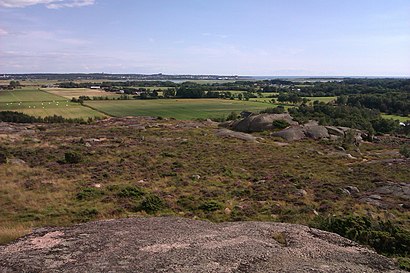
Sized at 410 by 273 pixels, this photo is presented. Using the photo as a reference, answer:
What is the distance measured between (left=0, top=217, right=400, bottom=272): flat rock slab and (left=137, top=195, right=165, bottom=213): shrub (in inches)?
163

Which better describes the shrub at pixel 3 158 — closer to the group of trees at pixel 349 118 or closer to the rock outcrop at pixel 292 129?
the rock outcrop at pixel 292 129

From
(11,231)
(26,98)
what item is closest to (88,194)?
(11,231)

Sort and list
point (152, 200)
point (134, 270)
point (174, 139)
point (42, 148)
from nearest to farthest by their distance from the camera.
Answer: point (134, 270), point (152, 200), point (42, 148), point (174, 139)

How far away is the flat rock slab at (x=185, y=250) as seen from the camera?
1397cm

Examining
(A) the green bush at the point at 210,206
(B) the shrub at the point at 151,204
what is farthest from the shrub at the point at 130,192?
(A) the green bush at the point at 210,206

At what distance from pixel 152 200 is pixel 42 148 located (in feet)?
90.3

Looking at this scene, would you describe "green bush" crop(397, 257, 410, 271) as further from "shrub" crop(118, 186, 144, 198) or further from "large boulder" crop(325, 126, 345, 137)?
"large boulder" crop(325, 126, 345, 137)

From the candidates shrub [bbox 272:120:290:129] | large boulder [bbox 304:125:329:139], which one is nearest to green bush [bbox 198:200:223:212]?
large boulder [bbox 304:125:329:139]

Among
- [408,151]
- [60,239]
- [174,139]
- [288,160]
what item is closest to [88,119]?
[174,139]

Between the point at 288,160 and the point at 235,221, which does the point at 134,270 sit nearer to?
the point at 235,221

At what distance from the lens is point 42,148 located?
4556 cm

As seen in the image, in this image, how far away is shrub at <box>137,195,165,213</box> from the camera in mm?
23484

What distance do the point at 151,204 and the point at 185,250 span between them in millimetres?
8758

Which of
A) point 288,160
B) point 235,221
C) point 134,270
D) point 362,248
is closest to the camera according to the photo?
point 134,270
